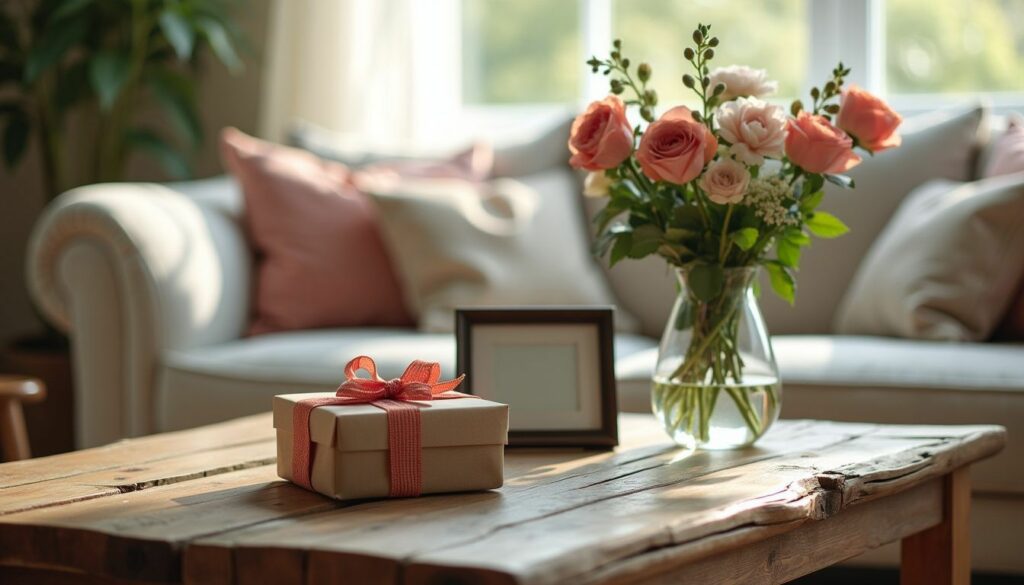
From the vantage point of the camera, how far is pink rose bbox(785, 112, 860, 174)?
1374mm

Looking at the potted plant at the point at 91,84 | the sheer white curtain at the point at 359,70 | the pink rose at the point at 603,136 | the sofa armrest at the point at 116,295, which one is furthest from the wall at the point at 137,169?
the pink rose at the point at 603,136

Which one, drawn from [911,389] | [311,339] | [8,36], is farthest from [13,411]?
[8,36]

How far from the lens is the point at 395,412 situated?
3.87 ft

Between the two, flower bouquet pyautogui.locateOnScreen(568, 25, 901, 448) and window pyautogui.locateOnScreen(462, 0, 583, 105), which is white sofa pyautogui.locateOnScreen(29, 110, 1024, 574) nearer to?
flower bouquet pyautogui.locateOnScreen(568, 25, 901, 448)

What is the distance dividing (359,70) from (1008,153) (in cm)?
185

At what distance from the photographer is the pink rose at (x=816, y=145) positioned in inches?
54.1

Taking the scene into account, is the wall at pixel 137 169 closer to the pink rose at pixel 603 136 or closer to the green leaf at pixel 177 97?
the green leaf at pixel 177 97

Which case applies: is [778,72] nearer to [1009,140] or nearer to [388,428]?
[1009,140]

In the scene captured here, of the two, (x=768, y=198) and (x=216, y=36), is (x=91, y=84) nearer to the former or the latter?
(x=216, y=36)

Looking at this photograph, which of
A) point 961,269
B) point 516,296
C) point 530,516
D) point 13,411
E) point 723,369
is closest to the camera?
point 530,516

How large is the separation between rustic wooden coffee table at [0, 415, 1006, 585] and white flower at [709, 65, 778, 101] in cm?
42

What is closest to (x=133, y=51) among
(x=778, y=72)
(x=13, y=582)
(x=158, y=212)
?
(x=158, y=212)

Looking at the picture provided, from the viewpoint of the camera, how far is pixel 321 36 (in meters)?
3.62

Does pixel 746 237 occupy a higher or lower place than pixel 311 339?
higher
